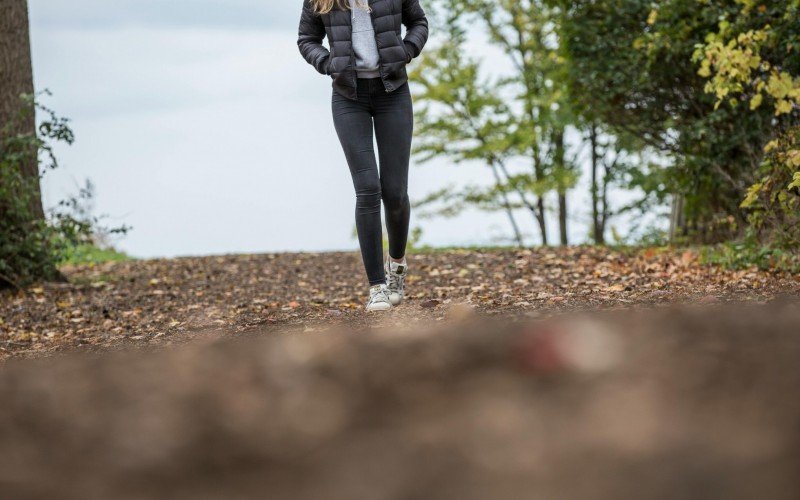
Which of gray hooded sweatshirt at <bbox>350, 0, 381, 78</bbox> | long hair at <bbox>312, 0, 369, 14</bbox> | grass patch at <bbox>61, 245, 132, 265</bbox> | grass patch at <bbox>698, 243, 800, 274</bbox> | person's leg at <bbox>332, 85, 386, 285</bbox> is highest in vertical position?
long hair at <bbox>312, 0, 369, 14</bbox>

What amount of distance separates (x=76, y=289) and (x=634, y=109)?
22.5 feet

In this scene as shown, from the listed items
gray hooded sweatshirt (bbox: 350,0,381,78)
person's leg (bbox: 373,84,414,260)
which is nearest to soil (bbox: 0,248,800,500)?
person's leg (bbox: 373,84,414,260)

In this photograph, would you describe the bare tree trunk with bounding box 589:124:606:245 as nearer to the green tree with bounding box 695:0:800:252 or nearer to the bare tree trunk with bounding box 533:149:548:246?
the bare tree trunk with bounding box 533:149:548:246

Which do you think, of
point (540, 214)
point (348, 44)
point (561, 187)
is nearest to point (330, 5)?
point (348, 44)

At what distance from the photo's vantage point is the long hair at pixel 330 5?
5.61 metres

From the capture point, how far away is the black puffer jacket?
562cm

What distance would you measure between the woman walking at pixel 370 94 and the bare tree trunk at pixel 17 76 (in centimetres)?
458

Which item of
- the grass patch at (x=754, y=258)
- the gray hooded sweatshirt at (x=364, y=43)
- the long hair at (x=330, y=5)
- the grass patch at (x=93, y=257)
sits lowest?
the grass patch at (x=754, y=258)

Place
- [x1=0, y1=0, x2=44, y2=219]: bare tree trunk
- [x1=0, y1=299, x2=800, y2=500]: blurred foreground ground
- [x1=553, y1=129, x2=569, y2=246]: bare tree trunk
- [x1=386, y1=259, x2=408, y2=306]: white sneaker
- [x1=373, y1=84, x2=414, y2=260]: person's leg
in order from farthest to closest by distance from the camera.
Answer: [x1=553, y1=129, x2=569, y2=246]: bare tree trunk, [x1=0, y1=0, x2=44, y2=219]: bare tree trunk, [x1=386, y1=259, x2=408, y2=306]: white sneaker, [x1=373, y1=84, x2=414, y2=260]: person's leg, [x1=0, y1=299, x2=800, y2=500]: blurred foreground ground

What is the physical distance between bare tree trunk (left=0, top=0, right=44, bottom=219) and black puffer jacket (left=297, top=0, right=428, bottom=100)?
4366 mm

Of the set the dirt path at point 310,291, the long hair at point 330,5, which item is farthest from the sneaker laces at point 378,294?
the long hair at point 330,5

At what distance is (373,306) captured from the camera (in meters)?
5.88

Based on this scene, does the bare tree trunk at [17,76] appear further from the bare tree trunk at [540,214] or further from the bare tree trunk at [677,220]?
the bare tree trunk at [540,214]

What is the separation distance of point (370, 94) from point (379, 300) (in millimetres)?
1389
